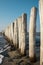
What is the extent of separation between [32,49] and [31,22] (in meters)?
1.46

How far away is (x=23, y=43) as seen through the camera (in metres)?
8.01

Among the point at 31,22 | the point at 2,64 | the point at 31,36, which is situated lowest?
the point at 2,64

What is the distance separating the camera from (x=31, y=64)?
20.1ft

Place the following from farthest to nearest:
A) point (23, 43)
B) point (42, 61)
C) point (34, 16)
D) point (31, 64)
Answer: point (23, 43) < point (34, 16) < point (31, 64) < point (42, 61)

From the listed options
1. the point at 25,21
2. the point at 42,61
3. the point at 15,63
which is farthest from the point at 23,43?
the point at 42,61

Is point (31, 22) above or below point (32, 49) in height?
above

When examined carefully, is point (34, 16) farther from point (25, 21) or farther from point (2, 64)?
point (2, 64)

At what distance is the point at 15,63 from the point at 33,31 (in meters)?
1.93

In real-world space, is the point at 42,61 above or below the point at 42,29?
below

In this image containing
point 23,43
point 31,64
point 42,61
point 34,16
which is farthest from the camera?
point 23,43

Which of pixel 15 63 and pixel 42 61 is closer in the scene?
pixel 42 61

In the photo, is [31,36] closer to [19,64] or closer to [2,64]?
[19,64]

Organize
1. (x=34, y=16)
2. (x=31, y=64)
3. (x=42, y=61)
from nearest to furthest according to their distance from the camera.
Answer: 1. (x=42, y=61)
2. (x=31, y=64)
3. (x=34, y=16)

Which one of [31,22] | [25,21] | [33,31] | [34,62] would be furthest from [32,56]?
[25,21]
